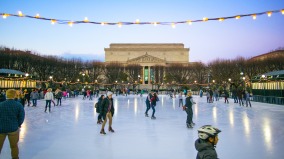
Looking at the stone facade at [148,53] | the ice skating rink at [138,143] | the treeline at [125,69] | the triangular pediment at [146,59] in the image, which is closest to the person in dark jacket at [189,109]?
the ice skating rink at [138,143]

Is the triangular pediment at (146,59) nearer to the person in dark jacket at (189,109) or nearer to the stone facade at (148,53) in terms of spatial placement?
the stone facade at (148,53)

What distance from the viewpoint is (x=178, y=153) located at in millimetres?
6207

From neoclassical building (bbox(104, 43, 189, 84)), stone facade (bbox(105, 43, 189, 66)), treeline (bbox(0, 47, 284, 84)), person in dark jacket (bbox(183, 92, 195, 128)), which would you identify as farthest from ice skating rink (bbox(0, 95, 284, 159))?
stone facade (bbox(105, 43, 189, 66))

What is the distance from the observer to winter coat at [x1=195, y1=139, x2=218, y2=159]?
2.69 meters

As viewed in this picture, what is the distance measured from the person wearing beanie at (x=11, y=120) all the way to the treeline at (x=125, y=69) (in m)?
31.2

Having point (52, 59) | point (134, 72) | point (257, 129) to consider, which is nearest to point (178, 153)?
point (257, 129)

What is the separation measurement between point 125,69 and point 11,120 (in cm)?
6932

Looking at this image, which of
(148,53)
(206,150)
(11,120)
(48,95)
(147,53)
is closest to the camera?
(206,150)

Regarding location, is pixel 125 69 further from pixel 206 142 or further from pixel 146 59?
pixel 206 142

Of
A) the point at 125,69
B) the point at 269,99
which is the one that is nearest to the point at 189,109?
the point at 269,99

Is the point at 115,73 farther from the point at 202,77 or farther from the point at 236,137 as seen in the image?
the point at 236,137

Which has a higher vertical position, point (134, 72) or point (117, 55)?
point (117, 55)

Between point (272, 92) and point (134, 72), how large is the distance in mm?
51905

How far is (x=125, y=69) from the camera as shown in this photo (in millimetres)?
74125
